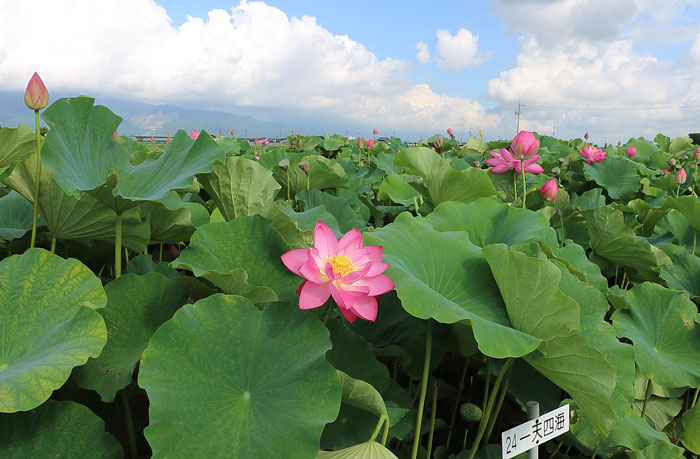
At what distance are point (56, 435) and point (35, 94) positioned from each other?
57cm

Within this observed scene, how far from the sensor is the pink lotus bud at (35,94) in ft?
2.75

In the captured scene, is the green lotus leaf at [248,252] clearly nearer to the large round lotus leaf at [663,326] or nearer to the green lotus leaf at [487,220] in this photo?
the green lotus leaf at [487,220]

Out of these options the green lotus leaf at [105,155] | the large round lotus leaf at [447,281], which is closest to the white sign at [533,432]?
the large round lotus leaf at [447,281]

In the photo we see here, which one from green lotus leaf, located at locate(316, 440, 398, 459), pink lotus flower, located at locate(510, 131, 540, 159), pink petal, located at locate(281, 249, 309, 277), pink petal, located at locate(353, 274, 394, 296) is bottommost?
green lotus leaf, located at locate(316, 440, 398, 459)

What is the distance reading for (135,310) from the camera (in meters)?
0.80

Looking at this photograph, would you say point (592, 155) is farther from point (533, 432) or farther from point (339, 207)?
point (533, 432)

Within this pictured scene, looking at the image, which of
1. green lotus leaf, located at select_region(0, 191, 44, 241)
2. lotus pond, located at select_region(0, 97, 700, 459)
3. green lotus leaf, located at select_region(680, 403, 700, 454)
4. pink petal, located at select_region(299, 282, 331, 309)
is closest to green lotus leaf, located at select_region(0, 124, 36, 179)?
lotus pond, located at select_region(0, 97, 700, 459)

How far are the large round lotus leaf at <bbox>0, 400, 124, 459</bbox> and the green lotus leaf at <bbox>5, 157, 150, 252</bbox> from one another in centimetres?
37

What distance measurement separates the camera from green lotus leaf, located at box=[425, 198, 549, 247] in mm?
1166

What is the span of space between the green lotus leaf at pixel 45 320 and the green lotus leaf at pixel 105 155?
0.17 meters

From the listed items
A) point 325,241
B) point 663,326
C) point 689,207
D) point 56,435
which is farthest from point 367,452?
point 689,207

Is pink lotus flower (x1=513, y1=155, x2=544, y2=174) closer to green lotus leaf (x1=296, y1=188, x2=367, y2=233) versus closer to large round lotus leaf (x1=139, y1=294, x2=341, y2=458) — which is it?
green lotus leaf (x1=296, y1=188, x2=367, y2=233)

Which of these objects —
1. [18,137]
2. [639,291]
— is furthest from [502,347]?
[18,137]

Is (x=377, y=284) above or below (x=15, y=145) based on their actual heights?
below
